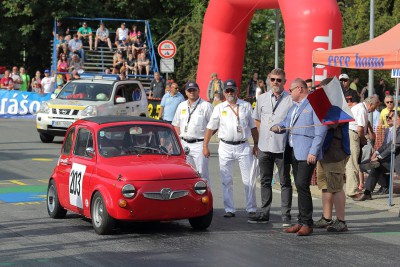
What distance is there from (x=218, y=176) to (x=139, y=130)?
7.03 meters

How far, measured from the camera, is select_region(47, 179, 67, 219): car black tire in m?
14.1

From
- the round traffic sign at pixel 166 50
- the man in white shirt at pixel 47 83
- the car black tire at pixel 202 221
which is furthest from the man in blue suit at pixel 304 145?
the man in white shirt at pixel 47 83

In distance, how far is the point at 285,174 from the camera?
1355 cm

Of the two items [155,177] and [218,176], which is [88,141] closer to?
[155,177]

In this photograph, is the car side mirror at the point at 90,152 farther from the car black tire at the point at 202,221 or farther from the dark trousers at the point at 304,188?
the dark trousers at the point at 304,188

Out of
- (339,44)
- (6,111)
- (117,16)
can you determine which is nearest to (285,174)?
(339,44)

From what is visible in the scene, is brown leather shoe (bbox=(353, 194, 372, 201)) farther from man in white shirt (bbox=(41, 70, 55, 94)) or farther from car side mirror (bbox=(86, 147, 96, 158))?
man in white shirt (bbox=(41, 70, 55, 94))

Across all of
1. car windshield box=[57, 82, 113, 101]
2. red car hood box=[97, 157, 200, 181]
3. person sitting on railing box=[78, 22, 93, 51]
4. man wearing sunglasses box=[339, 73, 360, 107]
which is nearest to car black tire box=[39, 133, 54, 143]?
car windshield box=[57, 82, 113, 101]

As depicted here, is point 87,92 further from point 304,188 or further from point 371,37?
point 304,188

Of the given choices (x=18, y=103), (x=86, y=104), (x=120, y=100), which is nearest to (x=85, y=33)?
(x=18, y=103)

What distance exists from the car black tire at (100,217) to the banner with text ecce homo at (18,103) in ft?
84.9

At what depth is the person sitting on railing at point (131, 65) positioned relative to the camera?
41219 mm

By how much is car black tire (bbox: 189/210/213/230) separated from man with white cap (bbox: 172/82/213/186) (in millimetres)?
2024

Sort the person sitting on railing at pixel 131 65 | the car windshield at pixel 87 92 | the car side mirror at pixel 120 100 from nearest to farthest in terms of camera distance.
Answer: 1. the car side mirror at pixel 120 100
2. the car windshield at pixel 87 92
3. the person sitting on railing at pixel 131 65
